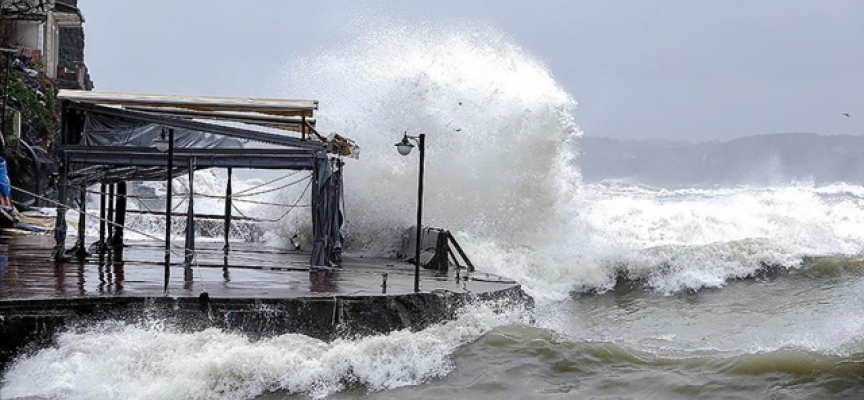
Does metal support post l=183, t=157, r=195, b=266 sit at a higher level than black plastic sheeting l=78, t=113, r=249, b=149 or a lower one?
lower

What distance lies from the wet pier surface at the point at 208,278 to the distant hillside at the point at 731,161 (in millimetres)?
72539

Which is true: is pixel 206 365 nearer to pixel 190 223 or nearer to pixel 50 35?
pixel 190 223

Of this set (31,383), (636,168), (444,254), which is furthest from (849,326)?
(636,168)

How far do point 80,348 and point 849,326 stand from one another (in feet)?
29.1

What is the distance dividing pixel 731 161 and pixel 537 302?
102m

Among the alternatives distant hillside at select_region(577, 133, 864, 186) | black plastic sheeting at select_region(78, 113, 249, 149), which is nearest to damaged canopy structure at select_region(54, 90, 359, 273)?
black plastic sheeting at select_region(78, 113, 249, 149)

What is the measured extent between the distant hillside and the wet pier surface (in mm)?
72539

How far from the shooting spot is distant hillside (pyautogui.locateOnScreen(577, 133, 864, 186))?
3706 inches

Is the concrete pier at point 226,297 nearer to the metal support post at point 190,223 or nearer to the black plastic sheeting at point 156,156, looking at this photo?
the metal support post at point 190,223

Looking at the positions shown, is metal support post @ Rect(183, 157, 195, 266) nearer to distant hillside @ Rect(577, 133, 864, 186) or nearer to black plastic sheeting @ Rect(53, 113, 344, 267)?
→ black plastic sheeting @ Rect(53, 113, 344, 267)

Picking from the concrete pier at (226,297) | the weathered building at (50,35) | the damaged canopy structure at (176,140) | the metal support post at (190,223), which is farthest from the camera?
the weathered building at (50,35)

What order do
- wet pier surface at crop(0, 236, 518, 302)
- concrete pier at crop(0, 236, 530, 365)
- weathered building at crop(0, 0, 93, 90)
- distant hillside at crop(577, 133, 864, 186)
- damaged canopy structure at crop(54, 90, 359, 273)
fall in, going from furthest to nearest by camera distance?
distant hillside at crop(577, 133, 864, 186) < weathered building at crop(0, 0, 93, 90) < damaged canopy structure at crop(54, 90, 359, 273) < wet pier surface at crop(0, 236, 518, 302) < concrete pier at crop(0, 236, 530, 365)

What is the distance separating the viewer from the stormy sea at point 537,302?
421 inches

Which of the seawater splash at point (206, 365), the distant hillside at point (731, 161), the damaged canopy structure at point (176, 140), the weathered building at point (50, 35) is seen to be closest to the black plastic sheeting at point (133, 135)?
the damaged canopy structure at point (176, 140)
